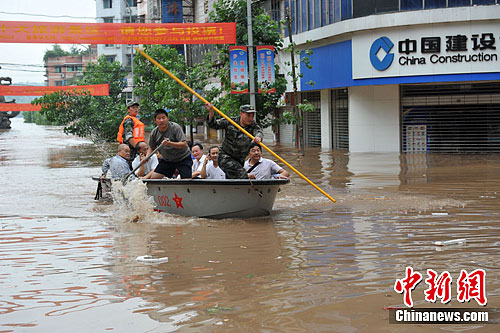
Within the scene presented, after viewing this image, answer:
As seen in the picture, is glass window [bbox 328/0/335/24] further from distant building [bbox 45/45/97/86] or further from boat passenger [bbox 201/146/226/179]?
distant building [bbox 45/45/97/86]

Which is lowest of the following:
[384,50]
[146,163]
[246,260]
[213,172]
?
[246,260]

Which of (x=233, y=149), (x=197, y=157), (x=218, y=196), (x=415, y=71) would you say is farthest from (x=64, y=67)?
(x=218, y=196)

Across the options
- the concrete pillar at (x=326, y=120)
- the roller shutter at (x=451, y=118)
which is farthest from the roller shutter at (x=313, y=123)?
the roller shutter at (x=451, y=118)

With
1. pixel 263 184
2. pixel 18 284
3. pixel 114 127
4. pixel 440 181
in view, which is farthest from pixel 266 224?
pixel 114 127

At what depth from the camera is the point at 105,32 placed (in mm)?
23266

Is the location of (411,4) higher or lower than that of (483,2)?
higher

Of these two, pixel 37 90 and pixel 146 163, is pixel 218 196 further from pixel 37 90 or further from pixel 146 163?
pixel 37 90

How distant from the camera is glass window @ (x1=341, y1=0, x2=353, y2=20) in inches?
1064

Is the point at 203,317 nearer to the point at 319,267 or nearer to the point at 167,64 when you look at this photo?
the point at 319,267

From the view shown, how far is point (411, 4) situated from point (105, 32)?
34.0ft

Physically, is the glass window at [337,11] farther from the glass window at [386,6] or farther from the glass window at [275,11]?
the glass window at [275,11]

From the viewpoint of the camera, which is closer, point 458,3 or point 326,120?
point 458,3

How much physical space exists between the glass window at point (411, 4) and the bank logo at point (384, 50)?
4.03ft

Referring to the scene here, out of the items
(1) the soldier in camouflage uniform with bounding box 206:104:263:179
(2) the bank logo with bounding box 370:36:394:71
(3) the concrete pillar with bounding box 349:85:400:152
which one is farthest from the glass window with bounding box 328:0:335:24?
(1) the soldier in camouflage uniform with bounding box 206:104:263:179
